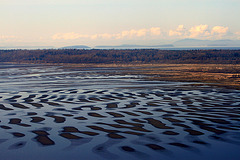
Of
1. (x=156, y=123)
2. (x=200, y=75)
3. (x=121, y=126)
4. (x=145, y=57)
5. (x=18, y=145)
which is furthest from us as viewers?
(x=145, y=57)

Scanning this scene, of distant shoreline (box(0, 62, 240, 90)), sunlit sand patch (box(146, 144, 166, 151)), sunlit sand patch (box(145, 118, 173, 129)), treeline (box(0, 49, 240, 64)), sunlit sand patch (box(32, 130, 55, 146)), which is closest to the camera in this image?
sunlit sand patch (box(146, 144, 166, 151))

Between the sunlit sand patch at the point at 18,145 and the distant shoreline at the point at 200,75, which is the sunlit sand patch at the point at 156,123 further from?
the distant shoreline at the point at 200,75

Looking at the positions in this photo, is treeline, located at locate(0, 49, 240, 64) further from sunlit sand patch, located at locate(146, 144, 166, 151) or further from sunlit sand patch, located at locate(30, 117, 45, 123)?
sunlit sand patch, located at locate(146, 144, 166, 151)

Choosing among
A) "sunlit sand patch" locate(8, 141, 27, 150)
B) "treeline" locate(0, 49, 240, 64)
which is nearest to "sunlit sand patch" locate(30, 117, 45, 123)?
"sunlit sand patch" locate(8, 141, 27, 150)

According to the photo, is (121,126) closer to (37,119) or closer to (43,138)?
(43,138)

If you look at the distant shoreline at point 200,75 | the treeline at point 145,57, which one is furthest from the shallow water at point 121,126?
the treeline at point 145,57

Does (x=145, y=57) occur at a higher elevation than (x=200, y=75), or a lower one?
higher

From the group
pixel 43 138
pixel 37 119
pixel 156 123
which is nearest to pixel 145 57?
pixel 37 119

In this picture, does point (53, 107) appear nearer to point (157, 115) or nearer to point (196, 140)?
point (157, 115)
